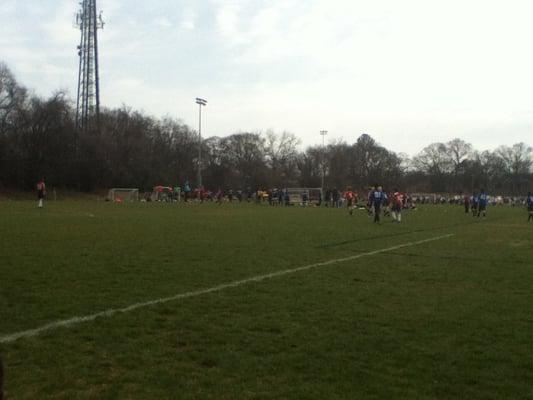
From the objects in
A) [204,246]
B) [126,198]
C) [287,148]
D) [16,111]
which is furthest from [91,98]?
[204,246]

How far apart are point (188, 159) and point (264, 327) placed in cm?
9435

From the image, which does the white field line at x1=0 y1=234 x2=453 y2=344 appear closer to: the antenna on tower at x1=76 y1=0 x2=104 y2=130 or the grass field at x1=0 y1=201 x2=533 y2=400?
the grass field at x1=0 y1=201 x2=533 y2=400

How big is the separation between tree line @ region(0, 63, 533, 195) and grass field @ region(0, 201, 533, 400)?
186 ft

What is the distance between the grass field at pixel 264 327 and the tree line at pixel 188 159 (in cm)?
5672

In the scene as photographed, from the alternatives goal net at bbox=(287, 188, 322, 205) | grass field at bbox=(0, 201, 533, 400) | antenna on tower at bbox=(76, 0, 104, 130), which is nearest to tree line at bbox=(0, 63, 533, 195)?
antenna on tower at bbox=(76, 0, 104, 130)

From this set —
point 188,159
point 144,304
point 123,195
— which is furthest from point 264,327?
point 188,159

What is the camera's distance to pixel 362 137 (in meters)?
127

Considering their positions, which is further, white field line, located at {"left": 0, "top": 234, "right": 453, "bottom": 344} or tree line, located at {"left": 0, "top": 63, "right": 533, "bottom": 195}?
tree line, located at {"left": 0, "top": 63, "right": 533, "bottom": 195}

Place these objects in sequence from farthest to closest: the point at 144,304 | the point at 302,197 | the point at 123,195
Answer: the point at 123,195 → the point at 302,197 → the point at 144,304

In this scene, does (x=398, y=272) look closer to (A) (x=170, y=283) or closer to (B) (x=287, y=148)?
(A) (x=170, y=283)

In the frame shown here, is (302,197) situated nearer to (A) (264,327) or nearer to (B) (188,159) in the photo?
(B) (188,159)

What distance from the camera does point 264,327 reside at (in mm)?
6438

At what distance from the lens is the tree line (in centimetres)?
6500

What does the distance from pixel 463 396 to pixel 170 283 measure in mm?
5532
